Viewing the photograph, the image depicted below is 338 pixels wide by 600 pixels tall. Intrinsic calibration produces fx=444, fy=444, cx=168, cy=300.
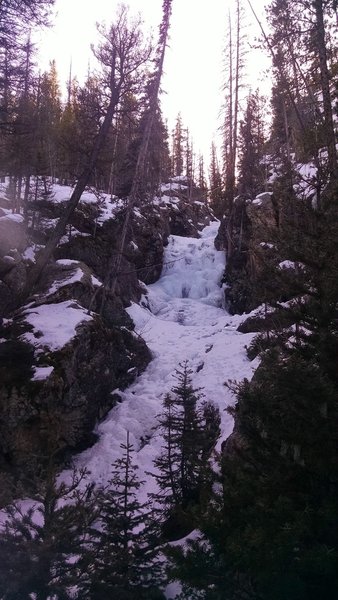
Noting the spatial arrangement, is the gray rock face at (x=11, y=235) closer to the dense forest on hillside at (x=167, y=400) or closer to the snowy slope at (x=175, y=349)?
the dense forest on hillside at (x=167, y=400)

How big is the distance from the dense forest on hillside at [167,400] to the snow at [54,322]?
0.25ft

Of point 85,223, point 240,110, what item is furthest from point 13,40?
point 240,110

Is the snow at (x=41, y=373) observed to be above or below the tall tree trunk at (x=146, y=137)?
below

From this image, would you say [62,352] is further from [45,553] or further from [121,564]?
[45,553]

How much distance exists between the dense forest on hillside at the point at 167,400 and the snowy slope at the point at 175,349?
0.52 meters

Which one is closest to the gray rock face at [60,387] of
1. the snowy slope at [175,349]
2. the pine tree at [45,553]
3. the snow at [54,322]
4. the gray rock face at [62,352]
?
the gray rock face at [62,352]

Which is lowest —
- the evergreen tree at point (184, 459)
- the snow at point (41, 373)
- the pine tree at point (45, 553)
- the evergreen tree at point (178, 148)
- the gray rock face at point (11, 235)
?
the evergreen tree at point (184, 459)

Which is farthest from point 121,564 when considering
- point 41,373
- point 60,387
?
point 41,373

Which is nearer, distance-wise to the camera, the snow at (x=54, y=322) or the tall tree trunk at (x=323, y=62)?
the tall tree trunk at (x=323, y=62)

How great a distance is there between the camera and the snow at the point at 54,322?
1466 cm

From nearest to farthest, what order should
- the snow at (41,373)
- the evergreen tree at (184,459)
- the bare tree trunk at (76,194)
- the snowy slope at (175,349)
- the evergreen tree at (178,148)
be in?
the evergreen tree at (184,459)
the snow at (41,373)
the bare tree trunk at (76,194)
the snowy slope at (175,349)
the evergreen tree at (178,148)

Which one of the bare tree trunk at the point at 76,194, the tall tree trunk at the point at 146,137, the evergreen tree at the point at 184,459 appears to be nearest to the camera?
the evergreen tree at the point at 184,459

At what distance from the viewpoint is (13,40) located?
29.9ft

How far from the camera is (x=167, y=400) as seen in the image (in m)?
12.6
